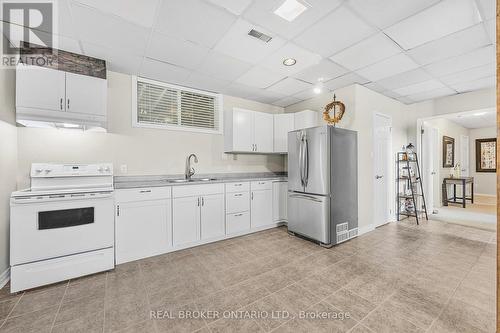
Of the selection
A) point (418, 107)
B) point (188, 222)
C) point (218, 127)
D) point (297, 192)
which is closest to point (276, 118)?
point (218, 127)

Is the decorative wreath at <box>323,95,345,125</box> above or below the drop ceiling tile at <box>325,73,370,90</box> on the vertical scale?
below

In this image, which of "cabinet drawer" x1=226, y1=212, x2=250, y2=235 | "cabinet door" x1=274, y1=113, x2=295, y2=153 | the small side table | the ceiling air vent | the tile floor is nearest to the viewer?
the tile floor

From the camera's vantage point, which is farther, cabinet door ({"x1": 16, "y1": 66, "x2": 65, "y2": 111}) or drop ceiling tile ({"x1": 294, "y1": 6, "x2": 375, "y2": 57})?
cabinet door ({"x1": 16, "y1": 66, "x2": 65, "y2": 111})

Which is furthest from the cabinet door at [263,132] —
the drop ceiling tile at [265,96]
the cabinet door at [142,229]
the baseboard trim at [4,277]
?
the baseboard trim at [4,277]

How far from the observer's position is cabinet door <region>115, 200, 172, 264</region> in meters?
2.69

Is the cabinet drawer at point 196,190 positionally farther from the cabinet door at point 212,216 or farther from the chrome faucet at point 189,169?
the chrome faucet at point 189,169

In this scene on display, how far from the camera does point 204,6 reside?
1937 millimetres

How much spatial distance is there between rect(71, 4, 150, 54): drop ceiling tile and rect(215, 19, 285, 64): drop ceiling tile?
2.85 feet

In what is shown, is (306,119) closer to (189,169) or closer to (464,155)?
(189,169)

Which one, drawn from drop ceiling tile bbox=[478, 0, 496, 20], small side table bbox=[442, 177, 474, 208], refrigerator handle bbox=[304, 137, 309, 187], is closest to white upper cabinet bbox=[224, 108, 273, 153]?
refrigerator handle bbox=[304, 137, 309, 187]

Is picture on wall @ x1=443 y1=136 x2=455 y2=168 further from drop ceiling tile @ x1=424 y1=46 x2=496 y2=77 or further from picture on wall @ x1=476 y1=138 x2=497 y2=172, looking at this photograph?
drop ceiling tile @ x1=424 y1=46 x2=496 y2=77

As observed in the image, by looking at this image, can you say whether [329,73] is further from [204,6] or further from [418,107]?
[418,107]

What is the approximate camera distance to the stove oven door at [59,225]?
2.08m

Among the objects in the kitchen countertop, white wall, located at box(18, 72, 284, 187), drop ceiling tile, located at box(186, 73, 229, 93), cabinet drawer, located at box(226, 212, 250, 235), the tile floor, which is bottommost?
the tile floor
